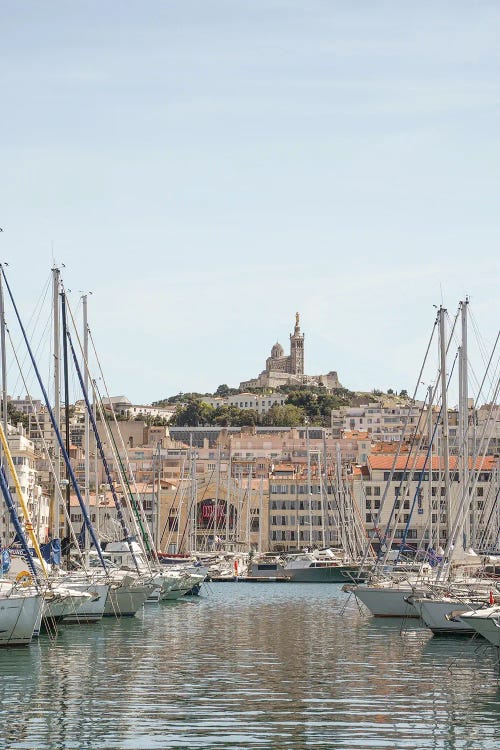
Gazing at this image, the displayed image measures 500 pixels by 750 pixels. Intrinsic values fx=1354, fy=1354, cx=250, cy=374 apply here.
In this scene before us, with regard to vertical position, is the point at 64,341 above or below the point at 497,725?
above

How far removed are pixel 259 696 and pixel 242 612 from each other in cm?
3033

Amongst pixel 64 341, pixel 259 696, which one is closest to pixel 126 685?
pixel 259 696

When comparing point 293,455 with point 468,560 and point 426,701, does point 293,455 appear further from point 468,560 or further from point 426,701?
point 426,701

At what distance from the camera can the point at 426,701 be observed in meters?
28.4

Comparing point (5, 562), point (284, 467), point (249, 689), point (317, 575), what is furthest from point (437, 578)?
point (284, 467)

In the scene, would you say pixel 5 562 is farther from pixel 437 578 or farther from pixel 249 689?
pixel 437 578

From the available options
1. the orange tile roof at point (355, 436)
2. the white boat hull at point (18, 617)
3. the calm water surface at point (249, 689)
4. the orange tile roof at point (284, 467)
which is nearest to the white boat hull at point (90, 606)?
the calm water surface at point (249, 689)

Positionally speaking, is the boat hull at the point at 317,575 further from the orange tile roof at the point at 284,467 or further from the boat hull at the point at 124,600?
the boat hull at the point at 124,600

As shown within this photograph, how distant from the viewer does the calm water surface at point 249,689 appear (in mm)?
24172

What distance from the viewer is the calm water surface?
24.2m

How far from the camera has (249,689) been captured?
29609 millimetres

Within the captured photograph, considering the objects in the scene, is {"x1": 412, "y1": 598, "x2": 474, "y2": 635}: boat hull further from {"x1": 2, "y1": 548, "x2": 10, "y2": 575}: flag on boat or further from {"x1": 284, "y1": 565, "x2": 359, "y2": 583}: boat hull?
{"x1": 284, "y1": 565, "x2": 359, "y2": 583}: boat hull

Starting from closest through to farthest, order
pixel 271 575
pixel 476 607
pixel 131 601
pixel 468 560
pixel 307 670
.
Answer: pixel 307 670 → pixel 476 607 → pixel 468 560 → pixel 131 601 → pixel 271 575

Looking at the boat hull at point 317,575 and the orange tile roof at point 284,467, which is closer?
the boat hull at point 317,575
